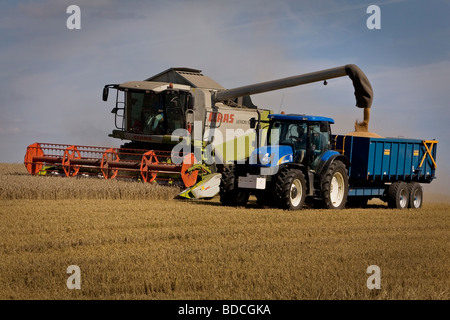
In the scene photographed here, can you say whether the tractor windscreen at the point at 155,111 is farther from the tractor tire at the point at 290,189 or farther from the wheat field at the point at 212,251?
the tractor tire at the point at 290,189

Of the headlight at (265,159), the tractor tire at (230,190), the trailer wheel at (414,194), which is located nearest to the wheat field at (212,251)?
the tractor tire at (230,190)

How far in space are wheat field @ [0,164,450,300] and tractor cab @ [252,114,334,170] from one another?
3.38 feet

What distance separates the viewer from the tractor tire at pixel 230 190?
12.7m

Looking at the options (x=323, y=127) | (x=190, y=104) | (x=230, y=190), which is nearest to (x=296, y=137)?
(x=323, y=127)

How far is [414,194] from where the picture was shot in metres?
15.0

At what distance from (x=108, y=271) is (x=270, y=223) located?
14.5 feet

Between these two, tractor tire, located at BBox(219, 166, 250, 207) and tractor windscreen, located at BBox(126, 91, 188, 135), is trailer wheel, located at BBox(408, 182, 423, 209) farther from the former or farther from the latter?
tractor windscreen, located at BBox(126, 91, 188, 135)

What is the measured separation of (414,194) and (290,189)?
450cm

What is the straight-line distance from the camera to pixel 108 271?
6.19 metres

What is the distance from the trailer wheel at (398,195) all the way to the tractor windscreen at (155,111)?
5.32 m

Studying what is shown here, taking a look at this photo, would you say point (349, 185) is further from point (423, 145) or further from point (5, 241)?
point (5, 241)

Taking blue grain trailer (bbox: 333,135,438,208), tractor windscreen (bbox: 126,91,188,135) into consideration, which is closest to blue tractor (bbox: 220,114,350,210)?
blue grain trailer (bbox: 333,135,438,208)
